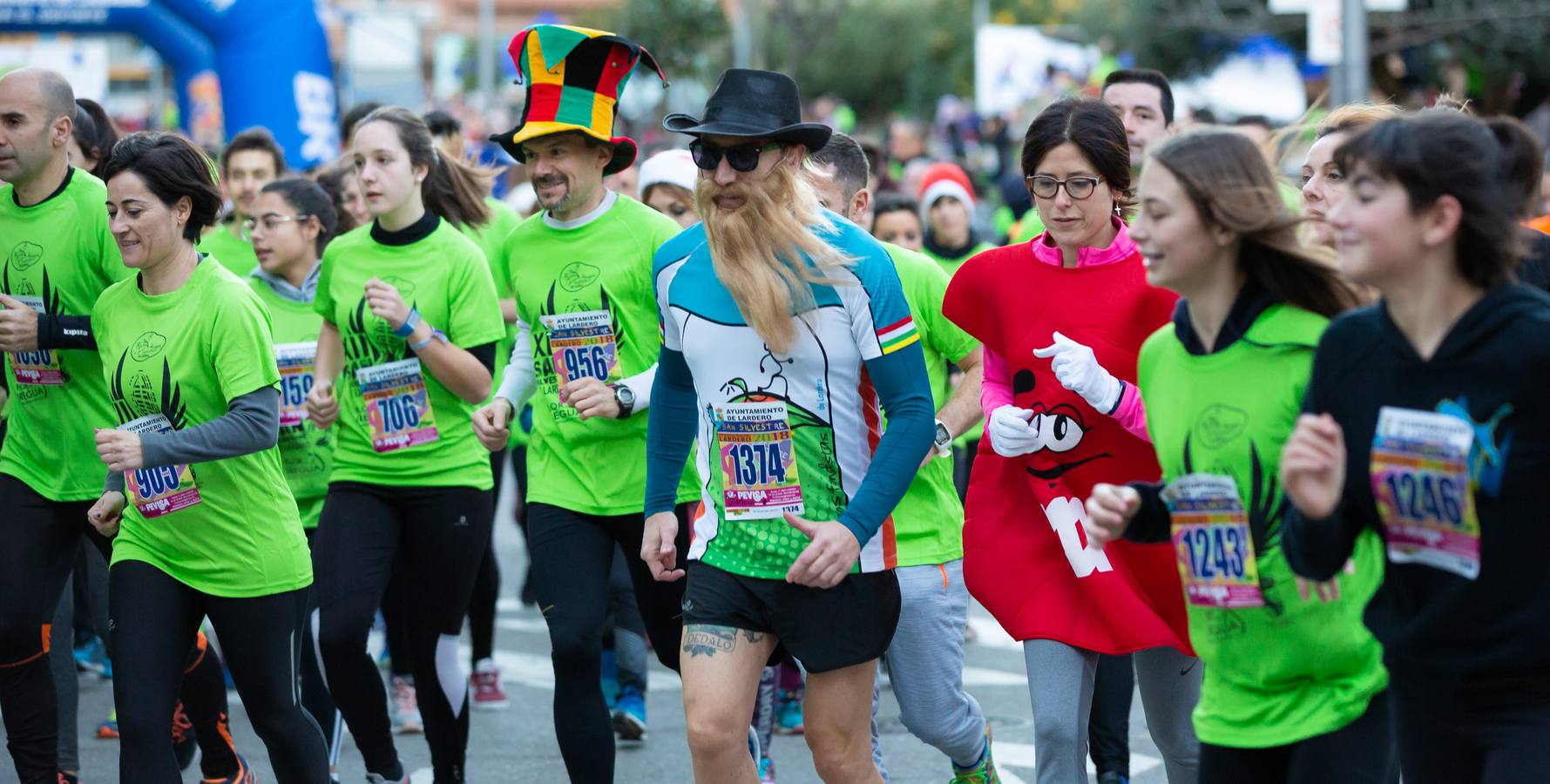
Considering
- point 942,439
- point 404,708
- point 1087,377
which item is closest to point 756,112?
point 1087,377

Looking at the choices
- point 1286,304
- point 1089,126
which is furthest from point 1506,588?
point 1089,126

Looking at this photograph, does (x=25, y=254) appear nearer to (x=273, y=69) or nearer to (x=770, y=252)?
(x=770, y=252)

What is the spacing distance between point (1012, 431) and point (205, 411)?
83.2 inches

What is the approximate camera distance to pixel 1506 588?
312 cm

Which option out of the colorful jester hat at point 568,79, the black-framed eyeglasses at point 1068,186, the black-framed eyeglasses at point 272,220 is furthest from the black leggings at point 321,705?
the black-framed eyeglasses at point 1068,186

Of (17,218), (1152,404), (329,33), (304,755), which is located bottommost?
(304,755)

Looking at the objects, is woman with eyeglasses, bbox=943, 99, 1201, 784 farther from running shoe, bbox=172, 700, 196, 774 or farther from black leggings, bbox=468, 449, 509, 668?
black leggings, bbox=468, 449, 509, 668

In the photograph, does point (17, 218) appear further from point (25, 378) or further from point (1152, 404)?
point (1152, 404)

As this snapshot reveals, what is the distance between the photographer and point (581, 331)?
5672 millimetres

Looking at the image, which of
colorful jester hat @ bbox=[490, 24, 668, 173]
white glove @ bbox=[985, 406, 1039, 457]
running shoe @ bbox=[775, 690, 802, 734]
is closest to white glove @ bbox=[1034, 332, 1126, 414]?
white glove @ bbox=[985, 406, 1039, 457]

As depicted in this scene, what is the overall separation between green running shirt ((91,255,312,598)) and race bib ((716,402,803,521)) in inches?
54.4

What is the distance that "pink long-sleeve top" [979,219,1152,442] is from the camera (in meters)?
4.54

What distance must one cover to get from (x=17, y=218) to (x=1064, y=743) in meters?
3.52

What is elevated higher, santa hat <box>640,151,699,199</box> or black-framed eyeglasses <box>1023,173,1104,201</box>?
santa hat <box>640,151,699,199</box>
